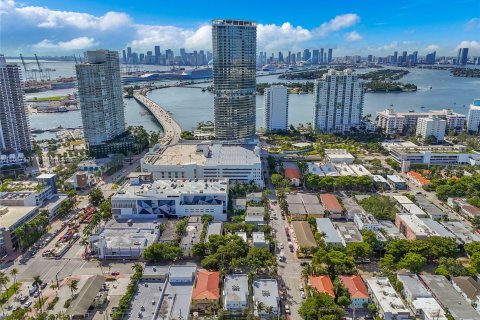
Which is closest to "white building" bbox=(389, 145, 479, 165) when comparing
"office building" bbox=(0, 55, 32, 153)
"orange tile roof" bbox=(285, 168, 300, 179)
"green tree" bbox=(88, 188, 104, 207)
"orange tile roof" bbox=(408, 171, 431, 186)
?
"orange tile roof" bbox=(408, 171, 431, 186)

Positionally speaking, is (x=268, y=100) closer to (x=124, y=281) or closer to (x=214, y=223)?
(x=214, y=223)

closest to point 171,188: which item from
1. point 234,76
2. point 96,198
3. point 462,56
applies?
point 96,198

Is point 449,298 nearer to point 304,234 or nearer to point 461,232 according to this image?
point 461,232

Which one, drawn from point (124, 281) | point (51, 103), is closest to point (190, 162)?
point (124, 281)

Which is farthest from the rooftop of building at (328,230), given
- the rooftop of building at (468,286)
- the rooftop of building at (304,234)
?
the rooftop of building at (468,286)

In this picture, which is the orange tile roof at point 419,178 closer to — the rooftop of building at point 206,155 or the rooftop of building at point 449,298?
the rooftop of building at point 206,155

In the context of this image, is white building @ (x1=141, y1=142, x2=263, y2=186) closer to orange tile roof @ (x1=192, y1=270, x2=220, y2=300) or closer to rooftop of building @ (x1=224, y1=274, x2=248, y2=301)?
orange tile roof @ (x1=192, y1=270, x2=220, y2=300)

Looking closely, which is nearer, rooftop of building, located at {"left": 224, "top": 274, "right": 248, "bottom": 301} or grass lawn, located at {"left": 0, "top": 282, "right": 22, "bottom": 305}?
rooftop of building, located at {"left": 224, "top": 274, "right": 248, "bottom": 301}
